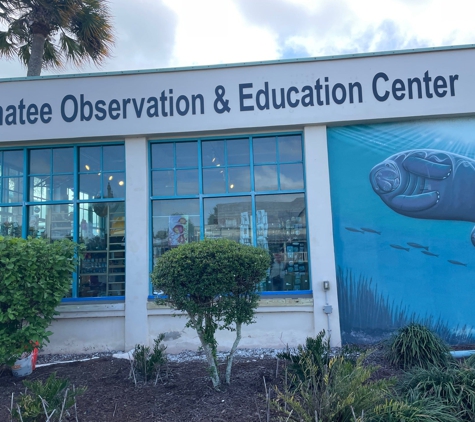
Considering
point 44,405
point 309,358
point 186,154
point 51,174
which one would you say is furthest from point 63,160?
point 309,358

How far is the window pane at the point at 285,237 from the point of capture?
749 centimetres

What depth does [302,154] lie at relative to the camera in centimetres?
765

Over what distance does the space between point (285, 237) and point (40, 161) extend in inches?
186

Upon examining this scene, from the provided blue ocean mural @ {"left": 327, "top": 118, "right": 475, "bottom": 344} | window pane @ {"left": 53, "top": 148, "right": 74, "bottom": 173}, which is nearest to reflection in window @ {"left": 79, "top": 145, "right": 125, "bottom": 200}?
window pane @ {"left": 53, "top": 148, "right": 74, "bottom": 173}

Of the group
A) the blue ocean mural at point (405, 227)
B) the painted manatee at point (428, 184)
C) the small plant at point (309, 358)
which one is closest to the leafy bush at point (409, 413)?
the small plant at point (309, 358)

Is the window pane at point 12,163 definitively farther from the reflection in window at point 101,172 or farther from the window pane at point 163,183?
the window pane at point 163,183

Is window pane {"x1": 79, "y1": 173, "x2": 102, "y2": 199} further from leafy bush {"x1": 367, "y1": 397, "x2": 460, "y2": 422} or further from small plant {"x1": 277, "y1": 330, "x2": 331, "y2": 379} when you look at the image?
leafy bush {"x1": 367, "y1": 397, "x2": 460, "y2": 422}

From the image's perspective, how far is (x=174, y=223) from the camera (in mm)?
7766

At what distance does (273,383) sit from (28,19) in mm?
11487

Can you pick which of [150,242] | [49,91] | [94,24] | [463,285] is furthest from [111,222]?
[94,24]

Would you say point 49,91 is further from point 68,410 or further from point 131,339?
point 68,410

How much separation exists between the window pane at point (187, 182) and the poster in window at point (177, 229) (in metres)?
0.45

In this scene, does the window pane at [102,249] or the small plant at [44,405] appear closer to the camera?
the small plant at [44,405]

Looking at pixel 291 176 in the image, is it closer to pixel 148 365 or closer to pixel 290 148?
pixel 290 148
